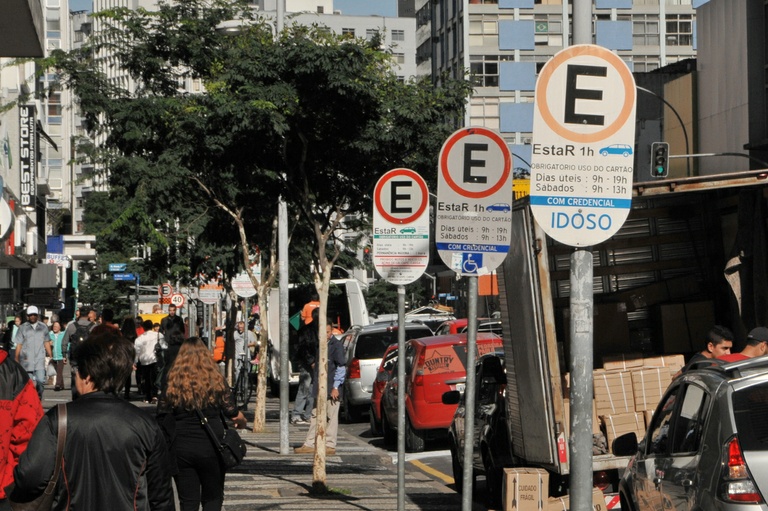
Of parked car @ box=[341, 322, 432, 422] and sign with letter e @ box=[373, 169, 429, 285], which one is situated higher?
sign with letter e @ box=[373, 169, 429, 285]

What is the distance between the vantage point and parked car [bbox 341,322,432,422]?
26906 mm

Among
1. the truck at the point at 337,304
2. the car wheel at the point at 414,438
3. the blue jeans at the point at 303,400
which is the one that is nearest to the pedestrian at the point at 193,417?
the car wheel at the point at 414,438

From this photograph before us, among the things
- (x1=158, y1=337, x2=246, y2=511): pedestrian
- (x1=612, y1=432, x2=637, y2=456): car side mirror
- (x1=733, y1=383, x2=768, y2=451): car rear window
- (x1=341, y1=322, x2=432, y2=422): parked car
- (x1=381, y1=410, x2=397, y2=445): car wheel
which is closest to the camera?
(x1=733, y1=383, x2=768, y2=451): car rear window

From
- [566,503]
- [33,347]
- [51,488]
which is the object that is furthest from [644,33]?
[51,488]

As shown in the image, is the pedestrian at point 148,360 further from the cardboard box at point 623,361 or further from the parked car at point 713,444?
the parked car at point 713,444

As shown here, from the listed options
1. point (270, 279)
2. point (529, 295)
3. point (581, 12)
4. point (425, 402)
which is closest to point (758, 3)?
point (270, 279)

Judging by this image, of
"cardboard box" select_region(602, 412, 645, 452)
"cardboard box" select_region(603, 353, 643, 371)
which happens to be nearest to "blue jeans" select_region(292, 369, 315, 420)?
"cardboard box" select_region(603, 353, 643, 371)

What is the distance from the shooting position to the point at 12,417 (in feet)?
Result: 25.1

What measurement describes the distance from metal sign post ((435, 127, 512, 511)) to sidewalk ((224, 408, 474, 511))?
171 inches

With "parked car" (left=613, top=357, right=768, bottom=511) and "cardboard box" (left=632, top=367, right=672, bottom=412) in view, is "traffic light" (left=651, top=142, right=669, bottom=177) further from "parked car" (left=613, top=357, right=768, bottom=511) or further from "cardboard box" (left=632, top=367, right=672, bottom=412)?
"parked car" (left=613, top=357, right=768, bottom=511)

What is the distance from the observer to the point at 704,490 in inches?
268

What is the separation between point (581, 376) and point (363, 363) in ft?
67.2

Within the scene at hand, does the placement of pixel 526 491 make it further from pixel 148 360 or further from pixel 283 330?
pixel 148 360

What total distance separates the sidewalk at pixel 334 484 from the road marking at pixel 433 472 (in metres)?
0.15
